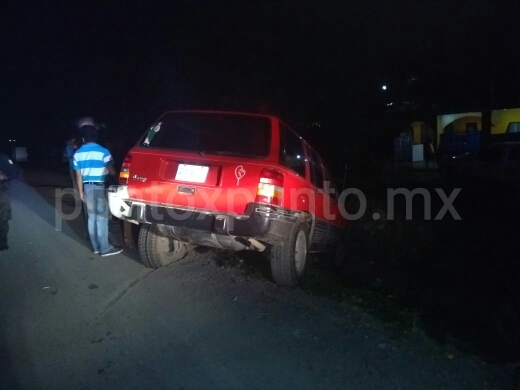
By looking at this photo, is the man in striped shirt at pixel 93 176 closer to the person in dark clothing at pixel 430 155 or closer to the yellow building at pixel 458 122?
the person in dark clothing at pixel 430 155

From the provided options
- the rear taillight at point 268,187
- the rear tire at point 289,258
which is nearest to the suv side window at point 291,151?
the rear taillight at point 268,187

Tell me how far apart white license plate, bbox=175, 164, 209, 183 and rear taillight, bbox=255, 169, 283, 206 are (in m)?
0.56

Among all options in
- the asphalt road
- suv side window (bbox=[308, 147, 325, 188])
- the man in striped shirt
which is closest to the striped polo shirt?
the man in striped shirt

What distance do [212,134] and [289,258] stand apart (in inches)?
60.8

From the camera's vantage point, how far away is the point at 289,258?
19.0 ft

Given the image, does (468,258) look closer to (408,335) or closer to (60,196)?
(408,335)

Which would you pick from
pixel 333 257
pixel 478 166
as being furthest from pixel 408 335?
pixel 478 166

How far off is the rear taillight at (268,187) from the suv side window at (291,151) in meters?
0.33

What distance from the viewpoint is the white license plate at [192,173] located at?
17.7ft

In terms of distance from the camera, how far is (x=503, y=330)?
5543mm

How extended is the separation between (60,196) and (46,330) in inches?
294

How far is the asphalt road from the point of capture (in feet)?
13.5

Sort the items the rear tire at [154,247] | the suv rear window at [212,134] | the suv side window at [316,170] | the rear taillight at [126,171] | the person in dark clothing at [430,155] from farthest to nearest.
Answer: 1. the person in dark clothing at [430,155]
2. the suv side window at [316,170]
3. the rear tire at [154,247]
4. the rear taillight at [126,171]
5. the suv rear window at [212,134]

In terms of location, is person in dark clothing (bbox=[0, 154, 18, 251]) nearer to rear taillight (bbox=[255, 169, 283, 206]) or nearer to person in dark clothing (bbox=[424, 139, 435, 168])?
rear taillight (bbox=[255, 169, 283, 206])
